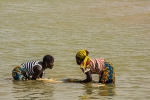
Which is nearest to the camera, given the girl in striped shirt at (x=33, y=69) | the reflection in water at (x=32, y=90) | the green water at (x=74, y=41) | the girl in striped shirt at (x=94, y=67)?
the reflection in water at (x=32, y=90)

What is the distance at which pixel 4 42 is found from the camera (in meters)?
15.8

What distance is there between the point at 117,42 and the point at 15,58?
4618mm

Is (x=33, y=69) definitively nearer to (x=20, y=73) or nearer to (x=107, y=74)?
(x=20, y=73)

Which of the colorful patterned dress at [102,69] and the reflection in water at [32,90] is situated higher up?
the colorful patterned dress at [102,69]

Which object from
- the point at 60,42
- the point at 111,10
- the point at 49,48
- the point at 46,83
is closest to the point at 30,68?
the point at 46,83

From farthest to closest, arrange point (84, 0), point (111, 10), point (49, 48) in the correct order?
point (84, 0) → point (111, 10) → point (49, 48)

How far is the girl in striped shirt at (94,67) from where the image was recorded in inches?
392

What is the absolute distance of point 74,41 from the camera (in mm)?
16766

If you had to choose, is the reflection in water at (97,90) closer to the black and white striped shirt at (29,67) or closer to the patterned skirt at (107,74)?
the patterned skirt at (107,74)

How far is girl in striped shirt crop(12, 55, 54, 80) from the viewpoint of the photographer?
33.2ft

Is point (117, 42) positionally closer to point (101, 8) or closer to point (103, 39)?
point (103, 39)

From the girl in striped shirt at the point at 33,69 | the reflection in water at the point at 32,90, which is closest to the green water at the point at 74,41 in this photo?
the reflection in water at the point at 32,90

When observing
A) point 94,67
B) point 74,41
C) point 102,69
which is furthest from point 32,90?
point 74,41

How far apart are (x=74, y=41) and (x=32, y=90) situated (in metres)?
7.53
